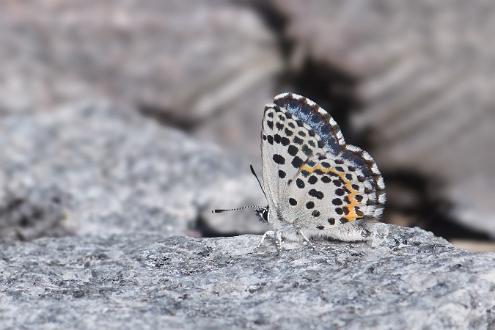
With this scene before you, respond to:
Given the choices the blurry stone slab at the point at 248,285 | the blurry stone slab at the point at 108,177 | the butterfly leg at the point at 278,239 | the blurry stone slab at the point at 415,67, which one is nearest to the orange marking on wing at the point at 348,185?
the blurry stone slab at the point at 248,285

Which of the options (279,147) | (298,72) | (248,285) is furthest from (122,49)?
(248,285)

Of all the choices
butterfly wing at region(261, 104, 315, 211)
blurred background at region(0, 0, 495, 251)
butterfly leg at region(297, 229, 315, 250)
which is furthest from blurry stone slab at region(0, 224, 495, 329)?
blurred background at region(0, 0, 495, 251)

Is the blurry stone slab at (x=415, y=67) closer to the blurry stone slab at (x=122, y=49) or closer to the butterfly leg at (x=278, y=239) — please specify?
the blurry stone slab at (x=122, y=49)

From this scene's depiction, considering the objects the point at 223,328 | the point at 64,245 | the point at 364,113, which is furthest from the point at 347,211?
the point at 364,113

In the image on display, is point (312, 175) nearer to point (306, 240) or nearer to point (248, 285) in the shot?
point (306, 240)

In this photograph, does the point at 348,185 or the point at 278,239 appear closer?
the point at 348,185

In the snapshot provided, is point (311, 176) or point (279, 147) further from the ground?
point (279, 147)
